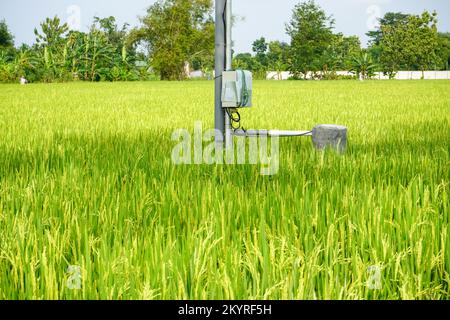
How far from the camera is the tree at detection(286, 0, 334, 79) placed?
150ft

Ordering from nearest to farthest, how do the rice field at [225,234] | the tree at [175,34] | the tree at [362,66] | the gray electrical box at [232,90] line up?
the rice field at [225,234], the gray electrical box at [232,90], the tree at [175,34], the tree at [362,66]

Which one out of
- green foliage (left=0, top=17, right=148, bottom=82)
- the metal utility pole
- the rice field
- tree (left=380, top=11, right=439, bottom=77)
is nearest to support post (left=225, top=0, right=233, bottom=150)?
the metal utility pole

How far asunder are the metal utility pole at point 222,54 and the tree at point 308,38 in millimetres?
41514

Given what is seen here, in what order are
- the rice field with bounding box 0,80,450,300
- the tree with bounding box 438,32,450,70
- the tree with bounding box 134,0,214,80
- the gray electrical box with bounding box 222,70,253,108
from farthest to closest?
the tree with bounding box 438,32,450,70 < the tree with bounding box 134,0,214,80 < the gray electrical box with bounding box 222,70,253,108 < the rice field with bounding box 0,80,450,300

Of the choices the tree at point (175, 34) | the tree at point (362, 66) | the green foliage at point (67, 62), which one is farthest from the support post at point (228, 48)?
the tree at point (362, 66)

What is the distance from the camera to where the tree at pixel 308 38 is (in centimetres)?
4569

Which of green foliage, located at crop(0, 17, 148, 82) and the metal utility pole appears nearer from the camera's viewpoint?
the metal utility pole

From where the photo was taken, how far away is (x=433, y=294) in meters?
1.64

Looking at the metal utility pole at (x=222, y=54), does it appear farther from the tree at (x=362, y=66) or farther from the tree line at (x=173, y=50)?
the tree at (x=362, y=66)

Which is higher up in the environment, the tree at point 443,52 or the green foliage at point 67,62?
the tree at point 443,52

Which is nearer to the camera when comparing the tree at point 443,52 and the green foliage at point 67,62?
the green foliage at point 67,62

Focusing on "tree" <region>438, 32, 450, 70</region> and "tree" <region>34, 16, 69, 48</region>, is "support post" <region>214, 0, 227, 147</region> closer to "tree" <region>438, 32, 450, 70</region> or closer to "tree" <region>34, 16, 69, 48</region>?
"tree" <region>34, 16, 69, 48</region>

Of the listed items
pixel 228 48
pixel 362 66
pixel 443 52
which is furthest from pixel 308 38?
pixel 228 48
